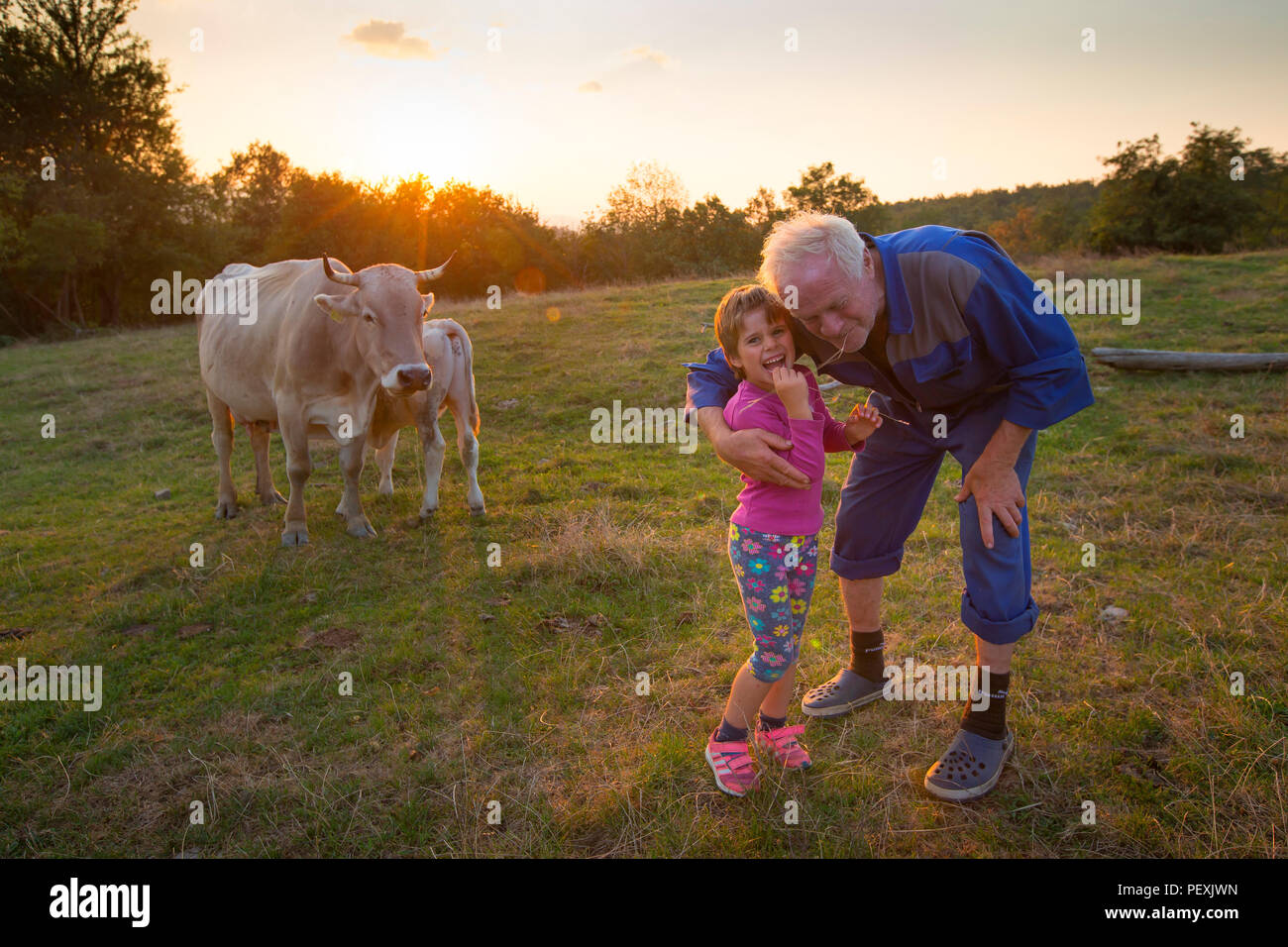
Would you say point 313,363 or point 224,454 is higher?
point 313,363

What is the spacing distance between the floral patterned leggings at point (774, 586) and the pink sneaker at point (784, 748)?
38 cm

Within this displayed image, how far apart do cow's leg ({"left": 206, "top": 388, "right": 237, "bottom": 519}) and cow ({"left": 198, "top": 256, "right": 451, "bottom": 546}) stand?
0.03 feet

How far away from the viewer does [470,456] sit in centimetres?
689

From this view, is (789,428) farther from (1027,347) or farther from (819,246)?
(1027,347)

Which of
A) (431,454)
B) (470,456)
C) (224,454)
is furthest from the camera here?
(224,454)

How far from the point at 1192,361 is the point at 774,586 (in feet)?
30.2

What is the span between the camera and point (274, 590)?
516cm

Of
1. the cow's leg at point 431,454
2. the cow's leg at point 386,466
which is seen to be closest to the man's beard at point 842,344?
the cow's leg at point 431,454

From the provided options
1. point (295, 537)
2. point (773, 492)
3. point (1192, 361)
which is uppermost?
point (1192, 361)

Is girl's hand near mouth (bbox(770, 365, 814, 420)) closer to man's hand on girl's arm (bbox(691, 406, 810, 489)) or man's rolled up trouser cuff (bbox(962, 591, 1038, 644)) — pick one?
man's hand on girl's arm (bbox(691, 406, 810, 489))

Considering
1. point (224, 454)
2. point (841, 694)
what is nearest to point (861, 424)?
point (841, 694)

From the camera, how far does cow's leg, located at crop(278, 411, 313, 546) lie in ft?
20.3
